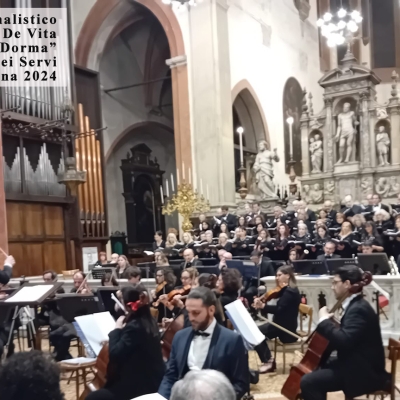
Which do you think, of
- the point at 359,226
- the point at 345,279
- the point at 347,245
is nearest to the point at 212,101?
the point at 359,226

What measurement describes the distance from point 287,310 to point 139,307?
229cm

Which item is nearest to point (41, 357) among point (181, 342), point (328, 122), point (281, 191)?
point (181, 342)

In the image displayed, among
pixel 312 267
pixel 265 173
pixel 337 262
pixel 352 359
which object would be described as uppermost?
pixel 265 173

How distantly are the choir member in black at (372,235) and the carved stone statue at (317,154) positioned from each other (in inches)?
232

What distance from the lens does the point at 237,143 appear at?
18.2 m

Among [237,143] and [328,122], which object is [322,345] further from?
[237,143]

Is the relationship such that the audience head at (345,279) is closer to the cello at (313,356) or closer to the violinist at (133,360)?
the cello at (313,356)

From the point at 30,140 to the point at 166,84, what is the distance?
8815 millimetres

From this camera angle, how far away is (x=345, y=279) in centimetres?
348

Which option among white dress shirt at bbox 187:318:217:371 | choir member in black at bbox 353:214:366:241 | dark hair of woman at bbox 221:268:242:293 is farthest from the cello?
choir member in black at bbox 353:214:366:241

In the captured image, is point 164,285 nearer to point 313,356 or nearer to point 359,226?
point 313,356

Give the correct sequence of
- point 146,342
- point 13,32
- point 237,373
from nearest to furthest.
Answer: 1. point 237,373
2. point 146,342
3. point 13,32

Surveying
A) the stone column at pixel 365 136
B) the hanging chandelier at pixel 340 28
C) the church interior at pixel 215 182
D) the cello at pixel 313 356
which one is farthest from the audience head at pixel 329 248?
the hanging chandelier at pixel 340 28

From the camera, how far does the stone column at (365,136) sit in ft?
42.8
